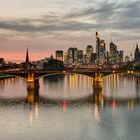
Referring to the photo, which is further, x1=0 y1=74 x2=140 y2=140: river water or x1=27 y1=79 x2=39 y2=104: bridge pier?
x1=27 y1=79 x2=39 y2=104: bridge pier

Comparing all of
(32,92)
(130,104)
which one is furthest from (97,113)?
(32,92)

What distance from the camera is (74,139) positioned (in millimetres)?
41562

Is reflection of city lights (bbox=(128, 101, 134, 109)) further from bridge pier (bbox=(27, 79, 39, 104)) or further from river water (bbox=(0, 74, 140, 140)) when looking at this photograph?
bridge pier (bbox=(27, 79, 39, 104))

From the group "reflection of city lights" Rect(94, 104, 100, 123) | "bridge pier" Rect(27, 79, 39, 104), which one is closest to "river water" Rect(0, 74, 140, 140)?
"reflection of city lights" Rect(94, 104, 100, 123)

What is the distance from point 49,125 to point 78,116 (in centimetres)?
751

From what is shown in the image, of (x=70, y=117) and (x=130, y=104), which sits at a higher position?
(x=130, y=104)

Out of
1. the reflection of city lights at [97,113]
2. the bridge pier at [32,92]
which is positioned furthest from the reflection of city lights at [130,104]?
the bridge pier at [32,92]

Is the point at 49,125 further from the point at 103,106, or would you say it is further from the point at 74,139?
the point at 103,106

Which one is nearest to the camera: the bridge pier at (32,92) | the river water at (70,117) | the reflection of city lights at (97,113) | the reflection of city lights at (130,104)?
the river water at (70,117)

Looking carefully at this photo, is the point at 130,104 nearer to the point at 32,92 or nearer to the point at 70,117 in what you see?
the point at 70,117

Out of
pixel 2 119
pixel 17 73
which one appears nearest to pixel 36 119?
pixel 2 119

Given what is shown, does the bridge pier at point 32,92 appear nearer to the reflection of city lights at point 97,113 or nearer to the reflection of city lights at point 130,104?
the reflection of city lights at point 97,113

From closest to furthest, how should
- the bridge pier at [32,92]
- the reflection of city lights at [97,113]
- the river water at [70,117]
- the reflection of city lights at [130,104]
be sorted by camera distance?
the river water at [70,117], the reflection of city lights at [97,113], the reflection of city lights at [130,104], the bridge pier at [32,92]

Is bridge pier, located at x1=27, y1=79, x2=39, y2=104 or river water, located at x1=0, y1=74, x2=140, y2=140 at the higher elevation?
bridge pier, located at x1=27, y1=79, x2=39, y2=104
